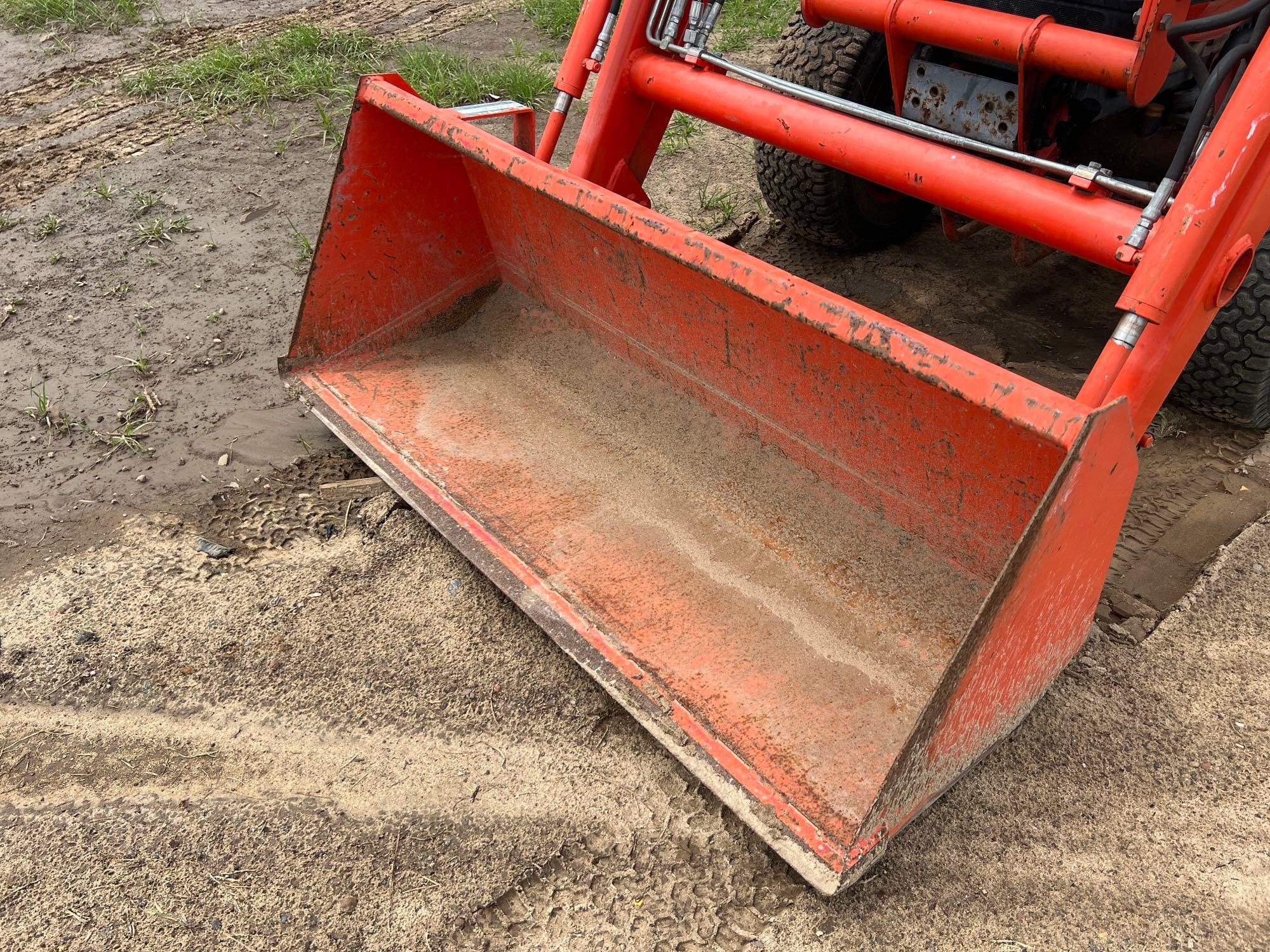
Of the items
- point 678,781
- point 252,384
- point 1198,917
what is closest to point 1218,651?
point 1198,917

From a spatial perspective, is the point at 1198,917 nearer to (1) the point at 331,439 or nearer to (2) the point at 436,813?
(2) the point at 436,813

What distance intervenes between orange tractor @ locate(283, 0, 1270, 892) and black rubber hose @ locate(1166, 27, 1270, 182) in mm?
10

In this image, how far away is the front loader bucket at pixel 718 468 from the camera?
1.72m

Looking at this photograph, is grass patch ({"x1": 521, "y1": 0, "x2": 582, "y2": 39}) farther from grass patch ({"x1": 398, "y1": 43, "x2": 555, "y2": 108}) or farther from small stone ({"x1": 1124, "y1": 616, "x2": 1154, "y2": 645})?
small stone ({"x1": 1124, "y1": 616, "x2": 1154, "y2": 645})

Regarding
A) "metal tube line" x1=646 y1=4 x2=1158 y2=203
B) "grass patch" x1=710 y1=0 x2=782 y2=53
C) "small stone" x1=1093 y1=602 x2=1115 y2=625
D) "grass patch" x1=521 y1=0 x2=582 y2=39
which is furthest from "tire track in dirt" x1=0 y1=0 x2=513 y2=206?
"small stone" x1=1093 y1=602 x2=1115 y2=625

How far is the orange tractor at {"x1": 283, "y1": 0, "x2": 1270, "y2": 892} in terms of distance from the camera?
70.6 inches

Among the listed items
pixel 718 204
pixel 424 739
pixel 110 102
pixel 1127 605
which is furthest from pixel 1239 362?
pixel 110 102

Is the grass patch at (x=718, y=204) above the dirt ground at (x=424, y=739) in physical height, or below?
above

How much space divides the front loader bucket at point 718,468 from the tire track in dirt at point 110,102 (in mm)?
2483

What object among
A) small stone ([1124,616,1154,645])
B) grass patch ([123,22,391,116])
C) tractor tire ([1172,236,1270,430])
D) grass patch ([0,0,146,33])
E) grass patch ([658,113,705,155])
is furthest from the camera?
grass patch ([0,0,146,33])

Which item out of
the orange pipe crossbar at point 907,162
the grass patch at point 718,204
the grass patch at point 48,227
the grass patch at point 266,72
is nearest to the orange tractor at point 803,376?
the orange pipe crossbar at point 907,162

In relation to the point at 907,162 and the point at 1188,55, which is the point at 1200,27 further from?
the point at 907,162

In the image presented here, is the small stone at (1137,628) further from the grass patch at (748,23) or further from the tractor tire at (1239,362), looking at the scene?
the grass patch at (748,23)

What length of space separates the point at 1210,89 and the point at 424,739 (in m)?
2.11
